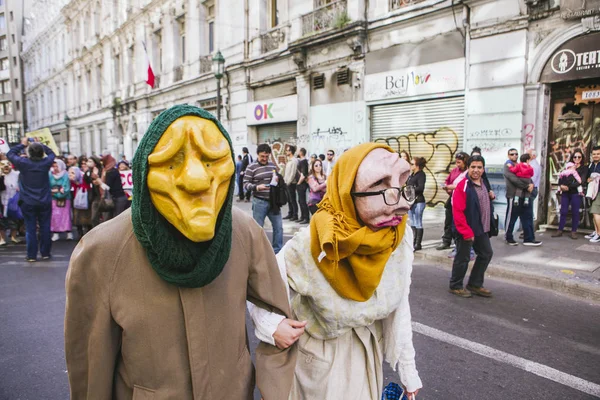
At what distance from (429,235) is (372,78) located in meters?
5.43

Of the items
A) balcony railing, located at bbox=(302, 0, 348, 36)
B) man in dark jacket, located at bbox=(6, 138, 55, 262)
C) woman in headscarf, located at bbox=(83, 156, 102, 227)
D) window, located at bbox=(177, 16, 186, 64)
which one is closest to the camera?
man in dark jacket, located at bbox=(6, 138, 55, 262)

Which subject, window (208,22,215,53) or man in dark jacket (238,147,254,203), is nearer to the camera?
man in dark jacket (238,147,254,203)

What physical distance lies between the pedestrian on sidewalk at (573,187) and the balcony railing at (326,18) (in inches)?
298

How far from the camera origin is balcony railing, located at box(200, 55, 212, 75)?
766 inches

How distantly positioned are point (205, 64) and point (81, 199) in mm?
12639

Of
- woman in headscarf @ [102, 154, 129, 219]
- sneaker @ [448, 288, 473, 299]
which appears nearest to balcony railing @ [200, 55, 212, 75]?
woman in headscarf @ [102, 154, 129, 219]

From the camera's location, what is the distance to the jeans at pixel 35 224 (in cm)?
670

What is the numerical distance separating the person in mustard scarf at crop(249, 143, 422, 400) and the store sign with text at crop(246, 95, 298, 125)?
13.6 m

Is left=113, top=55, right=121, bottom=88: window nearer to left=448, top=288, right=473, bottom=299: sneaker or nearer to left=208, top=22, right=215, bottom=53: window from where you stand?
left=208, top=22, right=215, bottom=53: window

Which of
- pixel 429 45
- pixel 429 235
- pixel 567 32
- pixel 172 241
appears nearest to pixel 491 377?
pixel 172 241

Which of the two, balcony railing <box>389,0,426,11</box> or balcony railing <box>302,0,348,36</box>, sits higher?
balcony railing <box>302,0,348,36</box>

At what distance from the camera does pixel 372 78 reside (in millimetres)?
12414

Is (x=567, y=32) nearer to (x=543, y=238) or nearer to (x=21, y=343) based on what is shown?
(x=543, y=238)

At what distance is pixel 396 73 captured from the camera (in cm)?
1174
